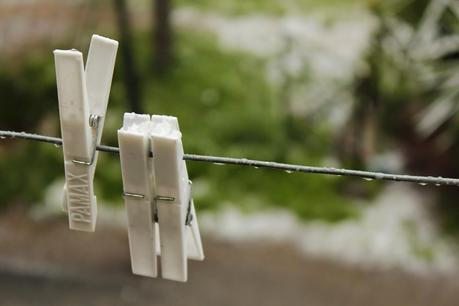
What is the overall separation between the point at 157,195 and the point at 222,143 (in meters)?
4.94

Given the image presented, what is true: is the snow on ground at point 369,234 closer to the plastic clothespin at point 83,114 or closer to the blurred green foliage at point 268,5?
the blurred green foliage at point 268,5

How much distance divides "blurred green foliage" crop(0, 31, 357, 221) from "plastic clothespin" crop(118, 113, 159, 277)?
4.22 meters

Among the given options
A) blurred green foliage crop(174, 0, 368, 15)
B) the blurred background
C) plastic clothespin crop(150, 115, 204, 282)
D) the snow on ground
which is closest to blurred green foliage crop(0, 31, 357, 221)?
the blurred background

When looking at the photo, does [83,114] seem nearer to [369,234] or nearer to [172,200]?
Answer: [172,200]

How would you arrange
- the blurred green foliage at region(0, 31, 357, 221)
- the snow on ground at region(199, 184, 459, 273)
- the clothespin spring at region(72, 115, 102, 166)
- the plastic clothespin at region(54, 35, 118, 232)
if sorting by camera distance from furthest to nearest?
the blurred green foliage at region(0, 31, 357, 221), the snow on ground at region(199, 184, 459, 273), the clothespin spring at region(72, 115, 102, 166), the plastic clothespin at region(54, 35, 118, 232)

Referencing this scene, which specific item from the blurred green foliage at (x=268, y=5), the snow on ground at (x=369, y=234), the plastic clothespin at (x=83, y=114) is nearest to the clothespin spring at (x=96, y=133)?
the plastic clothespin at (x=83, y=114)

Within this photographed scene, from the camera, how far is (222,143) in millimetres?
6930

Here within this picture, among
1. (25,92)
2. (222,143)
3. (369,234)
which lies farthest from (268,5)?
(369,234)

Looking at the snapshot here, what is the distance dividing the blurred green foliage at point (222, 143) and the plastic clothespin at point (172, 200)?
4200 millimetres

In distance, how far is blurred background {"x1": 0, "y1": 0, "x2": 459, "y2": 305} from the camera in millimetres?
5812

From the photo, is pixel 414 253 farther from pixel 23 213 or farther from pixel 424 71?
pixel 23 213

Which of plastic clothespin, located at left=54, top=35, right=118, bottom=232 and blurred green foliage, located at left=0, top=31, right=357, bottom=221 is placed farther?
blurred green foliage, located at left=0, top=31, right=357, bottom=221

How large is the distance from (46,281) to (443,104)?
3.76 metres

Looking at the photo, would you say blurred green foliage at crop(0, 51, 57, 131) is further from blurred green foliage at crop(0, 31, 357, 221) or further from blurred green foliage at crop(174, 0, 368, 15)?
blurred green foliage at crop(174, 0, 368, 15)
